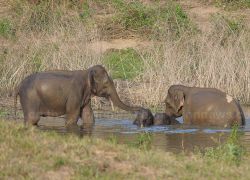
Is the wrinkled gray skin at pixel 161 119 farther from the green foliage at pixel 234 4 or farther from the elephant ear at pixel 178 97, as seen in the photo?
the green foliage at pixel 234 4

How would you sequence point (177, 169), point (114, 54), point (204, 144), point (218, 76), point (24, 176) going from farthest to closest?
point (114, 54), point (218, 76), point (204, 144), point (177, 169), point (24, 176)

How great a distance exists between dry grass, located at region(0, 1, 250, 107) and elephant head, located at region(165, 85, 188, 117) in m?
1.20

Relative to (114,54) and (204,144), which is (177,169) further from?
(114,54)

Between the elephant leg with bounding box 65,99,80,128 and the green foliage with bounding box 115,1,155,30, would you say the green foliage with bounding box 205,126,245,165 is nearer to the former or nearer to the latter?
the elephant leg with bounding box 65,99,80,128

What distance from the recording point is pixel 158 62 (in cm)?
1833

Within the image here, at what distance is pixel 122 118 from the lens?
16922 millimetres

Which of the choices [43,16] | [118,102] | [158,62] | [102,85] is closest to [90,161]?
[118,102]

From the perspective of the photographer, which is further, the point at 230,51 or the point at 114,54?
→ the point at 114,54

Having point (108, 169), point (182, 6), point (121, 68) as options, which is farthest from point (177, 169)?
point (182, 6)

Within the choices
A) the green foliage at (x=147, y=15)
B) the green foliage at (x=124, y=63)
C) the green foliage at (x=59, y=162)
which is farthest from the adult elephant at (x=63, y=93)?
the green foliage at (x=147, y=15)

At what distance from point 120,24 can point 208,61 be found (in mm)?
6669

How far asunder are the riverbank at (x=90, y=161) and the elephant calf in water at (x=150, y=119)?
4.94m

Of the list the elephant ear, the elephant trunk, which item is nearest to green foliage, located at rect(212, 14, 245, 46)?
the elephant ear

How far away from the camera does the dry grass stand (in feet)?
58.8
